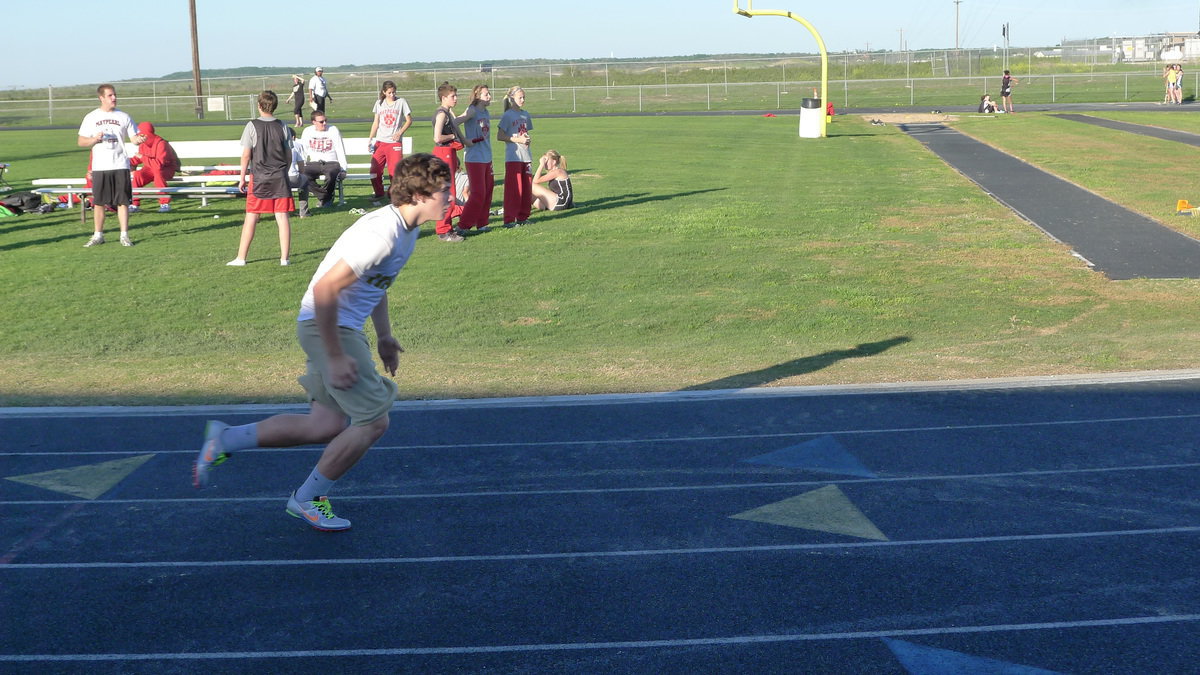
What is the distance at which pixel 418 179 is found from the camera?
16.6 feet

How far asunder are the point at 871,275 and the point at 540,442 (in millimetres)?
6982

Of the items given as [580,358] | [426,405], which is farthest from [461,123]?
[426,405]

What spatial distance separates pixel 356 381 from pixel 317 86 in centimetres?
3051

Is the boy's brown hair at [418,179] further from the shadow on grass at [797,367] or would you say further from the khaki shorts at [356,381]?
the shadow on grass at [797,367]

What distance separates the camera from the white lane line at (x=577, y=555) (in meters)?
5.24

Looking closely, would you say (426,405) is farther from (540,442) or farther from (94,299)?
(94,299)

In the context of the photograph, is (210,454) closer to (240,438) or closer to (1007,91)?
(240,438)

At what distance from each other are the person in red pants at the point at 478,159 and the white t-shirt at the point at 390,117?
291cm

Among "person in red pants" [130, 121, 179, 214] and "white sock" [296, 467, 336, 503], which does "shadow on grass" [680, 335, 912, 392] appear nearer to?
"white sock" [296, 467, 336, 503]

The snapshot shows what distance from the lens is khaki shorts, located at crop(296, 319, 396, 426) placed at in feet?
17.2

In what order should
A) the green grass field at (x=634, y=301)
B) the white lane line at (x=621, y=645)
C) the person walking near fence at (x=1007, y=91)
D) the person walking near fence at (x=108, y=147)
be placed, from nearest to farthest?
the white lane line at (x=621, y=645)
the green grass field at (x=634, y=301)
the person walking near fence at (x=108, y=147)
the person walking near fence at (x=1007, y=91)

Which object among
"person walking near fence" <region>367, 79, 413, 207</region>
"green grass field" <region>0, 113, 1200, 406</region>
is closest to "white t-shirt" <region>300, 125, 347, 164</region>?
"person walking near fence" <region>367, 79, 413, 207</region>

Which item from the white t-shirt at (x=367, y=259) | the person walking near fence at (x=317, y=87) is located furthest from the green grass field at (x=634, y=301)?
the person walking near fence at (x=317, y=87)

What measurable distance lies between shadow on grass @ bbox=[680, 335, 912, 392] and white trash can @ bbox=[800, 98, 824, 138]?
2671 centimetres
